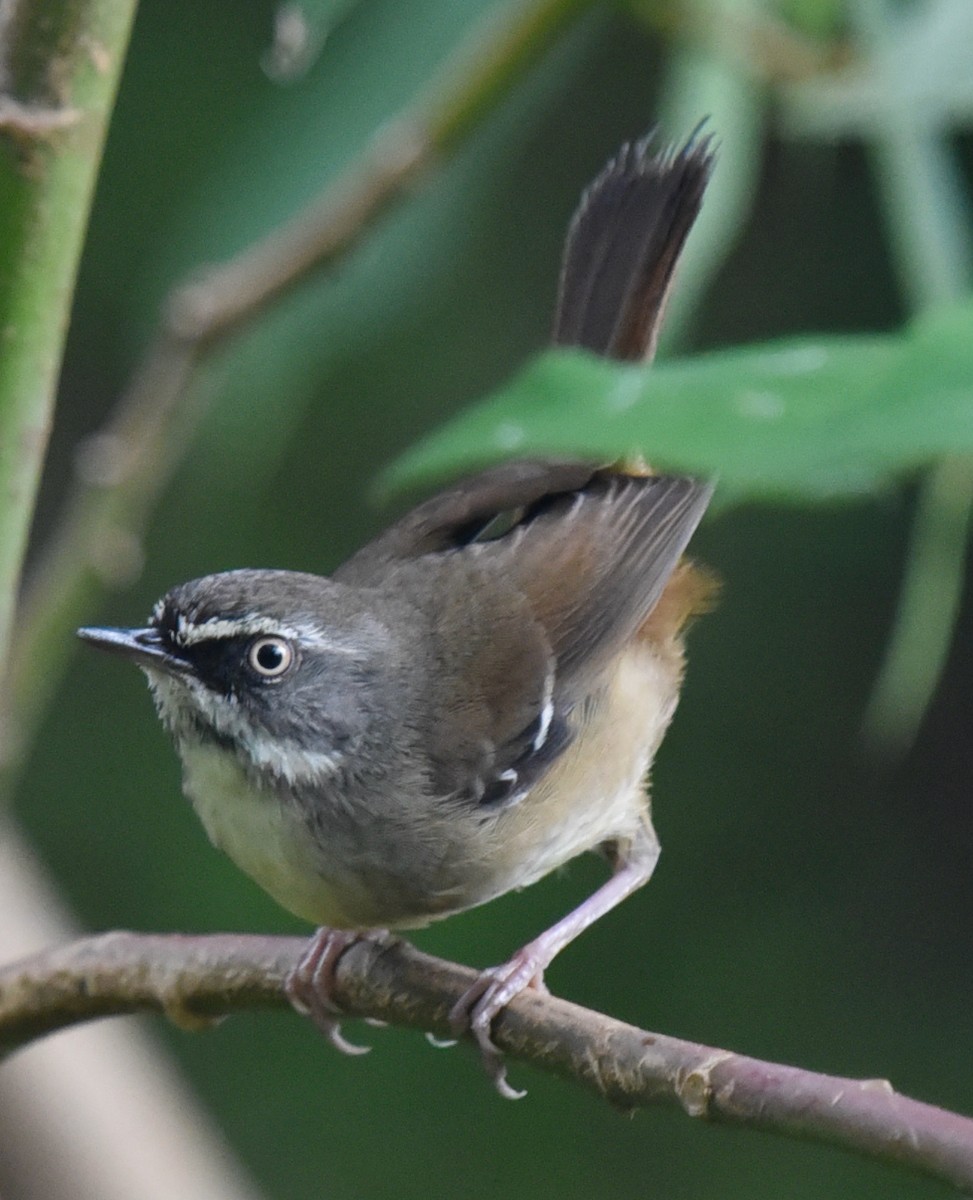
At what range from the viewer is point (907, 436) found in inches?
48.3

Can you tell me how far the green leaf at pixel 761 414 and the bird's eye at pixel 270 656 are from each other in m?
1.10

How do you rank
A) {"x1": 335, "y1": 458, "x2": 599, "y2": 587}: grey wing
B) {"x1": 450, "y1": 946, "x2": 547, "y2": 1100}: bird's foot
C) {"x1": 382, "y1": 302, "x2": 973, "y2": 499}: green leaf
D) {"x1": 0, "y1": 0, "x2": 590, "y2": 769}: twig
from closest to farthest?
{"x1": 382, "y1": 302, "x2": 973, "y2": 499}: green leaf
{"x1": 450, "y1": 946, "x2": 547, "y2": 1100}: bird's foot
{"x1": 0, "y1": 0, "x2": 590, "y2": 769}: twig
{"x1": 335, "y1": 458, "x2": 599, "y2": 587}: grey wing

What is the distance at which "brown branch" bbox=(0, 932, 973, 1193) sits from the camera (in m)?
1.33

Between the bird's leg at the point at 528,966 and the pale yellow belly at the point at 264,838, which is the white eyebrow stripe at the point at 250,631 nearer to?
the pale yellow belly at the point at 264,838

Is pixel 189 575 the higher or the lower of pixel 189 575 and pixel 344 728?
the higher

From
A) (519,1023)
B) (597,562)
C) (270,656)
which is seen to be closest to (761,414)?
(519,1023)

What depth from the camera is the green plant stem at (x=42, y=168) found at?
1845mm

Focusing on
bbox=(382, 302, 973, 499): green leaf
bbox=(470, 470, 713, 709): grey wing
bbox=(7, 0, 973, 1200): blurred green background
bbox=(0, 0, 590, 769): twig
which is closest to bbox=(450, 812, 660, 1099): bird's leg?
bbox=(470, 470, 713, 709): grey wing

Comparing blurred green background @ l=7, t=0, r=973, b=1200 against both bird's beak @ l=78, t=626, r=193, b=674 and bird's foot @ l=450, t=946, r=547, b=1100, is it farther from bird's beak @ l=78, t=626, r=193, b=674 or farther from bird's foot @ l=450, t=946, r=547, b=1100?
bird's foot @ l=450, t=946, r=547, b=1100

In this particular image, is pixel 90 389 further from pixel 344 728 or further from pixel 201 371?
pixel 344 728

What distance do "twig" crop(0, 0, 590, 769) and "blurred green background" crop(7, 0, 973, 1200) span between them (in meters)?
1.36

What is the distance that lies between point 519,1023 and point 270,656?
94 centimetres

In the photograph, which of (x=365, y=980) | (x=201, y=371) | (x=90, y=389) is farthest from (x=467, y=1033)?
(x=90, y=389)

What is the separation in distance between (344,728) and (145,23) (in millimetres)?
2680
